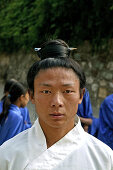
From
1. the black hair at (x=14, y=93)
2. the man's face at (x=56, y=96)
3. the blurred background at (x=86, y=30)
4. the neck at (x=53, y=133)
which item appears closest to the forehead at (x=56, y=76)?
the man's face at (x=56, y=96)

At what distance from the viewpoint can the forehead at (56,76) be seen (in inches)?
56.4

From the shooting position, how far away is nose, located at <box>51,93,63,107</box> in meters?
1.39

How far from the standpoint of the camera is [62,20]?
24.9 feet

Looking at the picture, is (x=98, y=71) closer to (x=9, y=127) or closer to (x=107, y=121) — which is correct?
(x=107, y=121)

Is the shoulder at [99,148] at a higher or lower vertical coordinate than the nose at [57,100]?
lower

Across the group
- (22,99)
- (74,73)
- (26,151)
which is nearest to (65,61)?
(74,73)

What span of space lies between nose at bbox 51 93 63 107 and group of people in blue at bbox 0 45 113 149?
2055mm

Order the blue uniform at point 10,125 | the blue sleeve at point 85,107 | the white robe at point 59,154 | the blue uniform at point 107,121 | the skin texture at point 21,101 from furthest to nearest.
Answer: the blue sleeve at point 85,107 < the blue uniform at point 107,121 < the skin texture at point 21,101 < the blue uniform at point 10,125 < the white robe at point 59,154

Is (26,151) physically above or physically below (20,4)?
below

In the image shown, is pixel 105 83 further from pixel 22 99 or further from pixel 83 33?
pixel 22 99

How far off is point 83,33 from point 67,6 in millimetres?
826

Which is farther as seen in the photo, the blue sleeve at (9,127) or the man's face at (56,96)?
the blue sleeve at (9,127)

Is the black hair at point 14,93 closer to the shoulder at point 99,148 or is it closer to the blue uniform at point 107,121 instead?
the blue uniform at point 107,121

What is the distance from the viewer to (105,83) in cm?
684
